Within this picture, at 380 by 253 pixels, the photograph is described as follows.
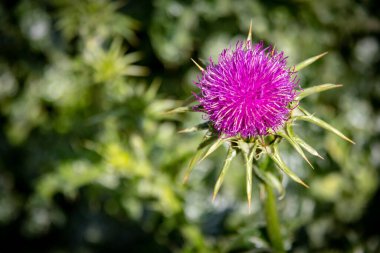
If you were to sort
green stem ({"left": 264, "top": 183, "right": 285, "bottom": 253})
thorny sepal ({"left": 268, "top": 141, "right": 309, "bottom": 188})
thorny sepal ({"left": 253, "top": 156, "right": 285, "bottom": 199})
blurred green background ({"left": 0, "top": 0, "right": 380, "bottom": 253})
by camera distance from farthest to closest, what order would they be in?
1. blurred green background ({"left": 0, "top": 0, "right": 380, "bottom": 253})
2. green stem ({"left": 264, "top": 183, "right": 285, "bottom": 253})
3. thorny sepal ({"left": 253, "top": 156, "right": 285, "bottom": 199})
4. thorny sepal ({"left": 268, "top": 141, "right": 309, "bottom": 188})

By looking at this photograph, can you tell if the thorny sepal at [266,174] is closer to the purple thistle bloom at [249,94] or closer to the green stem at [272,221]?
the green stem at [272,221]

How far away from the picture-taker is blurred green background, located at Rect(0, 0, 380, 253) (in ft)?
9.95

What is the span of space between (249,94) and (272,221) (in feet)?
1.88

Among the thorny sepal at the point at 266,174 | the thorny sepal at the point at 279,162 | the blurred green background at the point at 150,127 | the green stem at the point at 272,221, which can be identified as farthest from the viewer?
the blurred green background at the point at 150,127

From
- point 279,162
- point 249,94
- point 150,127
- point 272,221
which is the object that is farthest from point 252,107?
point 150,127

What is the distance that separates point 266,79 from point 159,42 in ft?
5.87

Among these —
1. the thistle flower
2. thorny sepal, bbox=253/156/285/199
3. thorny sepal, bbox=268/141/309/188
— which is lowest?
thorny sepal, bbox=253/156/285/199

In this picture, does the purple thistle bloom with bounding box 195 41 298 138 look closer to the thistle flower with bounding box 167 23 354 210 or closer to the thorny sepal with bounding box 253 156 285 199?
the thistle flower with bounding box 167 23 354 210

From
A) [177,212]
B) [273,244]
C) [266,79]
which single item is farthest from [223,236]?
[266,79]

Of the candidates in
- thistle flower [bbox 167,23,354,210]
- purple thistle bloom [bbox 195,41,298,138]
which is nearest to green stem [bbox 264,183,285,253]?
thistle flower [bbox 167,23,354,210]

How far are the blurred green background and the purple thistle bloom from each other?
974mm

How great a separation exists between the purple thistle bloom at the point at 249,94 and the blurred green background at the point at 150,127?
3.20ft

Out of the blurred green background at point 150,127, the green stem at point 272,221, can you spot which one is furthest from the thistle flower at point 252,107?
the blurred green background at point 150,127

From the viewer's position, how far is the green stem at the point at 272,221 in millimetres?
2102
